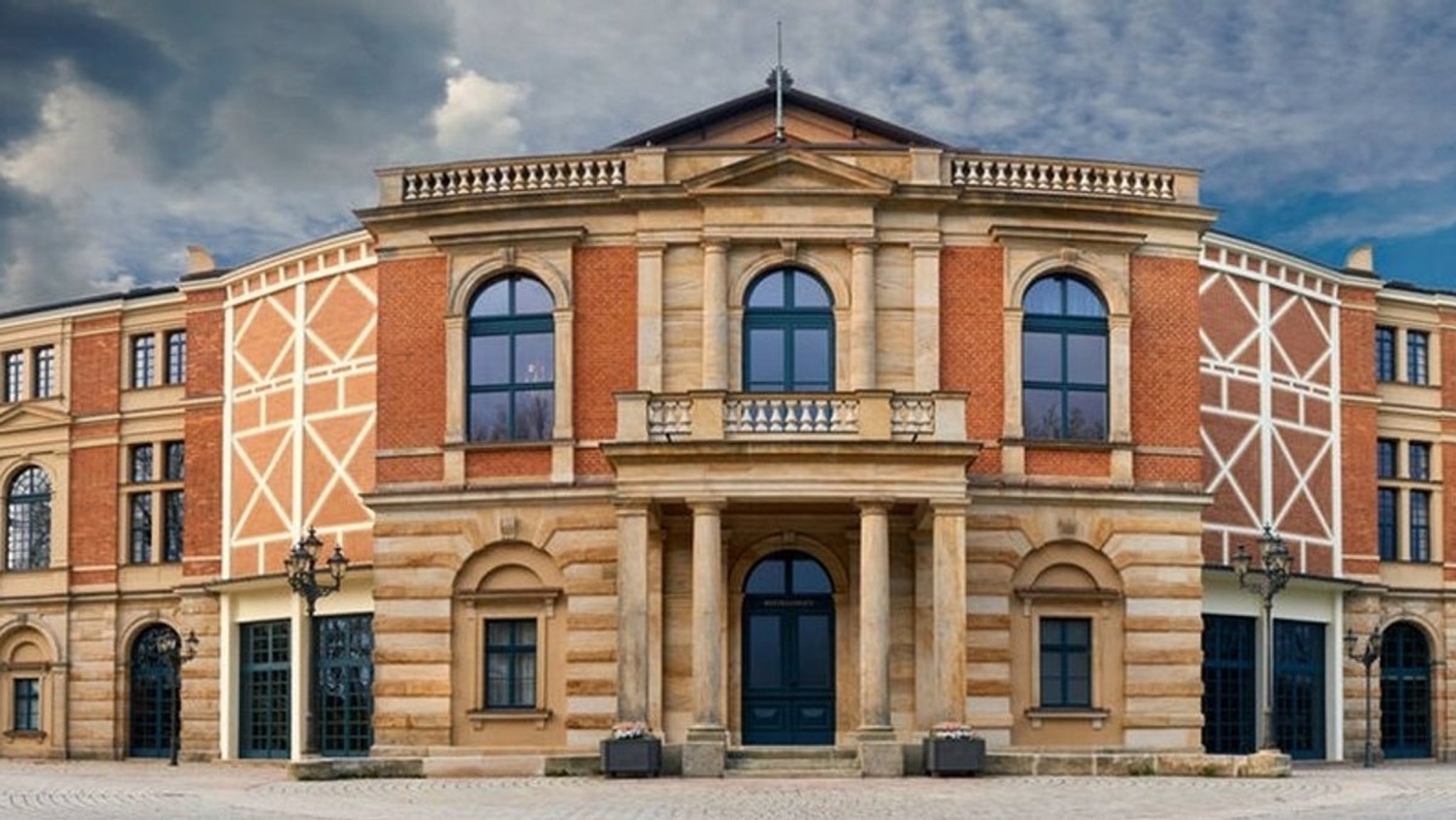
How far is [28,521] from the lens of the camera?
5412cm

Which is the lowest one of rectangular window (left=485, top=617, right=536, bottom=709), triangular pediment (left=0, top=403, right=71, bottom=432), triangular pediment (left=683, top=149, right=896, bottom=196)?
rectangular window (left=485, top=617, right=536, bottom=709)

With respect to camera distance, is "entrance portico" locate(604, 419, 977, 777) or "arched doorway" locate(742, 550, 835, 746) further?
"arched doorway" locate(742, 550, 835, 746)

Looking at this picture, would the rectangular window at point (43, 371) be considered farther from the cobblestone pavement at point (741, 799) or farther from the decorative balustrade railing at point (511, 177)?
the cobblestone pavement at point (741, 799)

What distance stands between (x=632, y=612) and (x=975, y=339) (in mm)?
8232

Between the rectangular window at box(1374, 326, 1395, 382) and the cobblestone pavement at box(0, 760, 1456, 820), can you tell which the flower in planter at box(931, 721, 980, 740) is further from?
the rectangular window at box(1374, 326, 1395, 382)

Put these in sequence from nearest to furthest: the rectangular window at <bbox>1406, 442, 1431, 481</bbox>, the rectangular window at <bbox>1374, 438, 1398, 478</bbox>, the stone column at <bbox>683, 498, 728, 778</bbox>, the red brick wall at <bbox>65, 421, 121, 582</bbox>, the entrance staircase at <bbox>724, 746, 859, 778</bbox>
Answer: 1. the entrance staircase at <bbox>724, 746, 859, 778</bbox>
2. the stone column at <bbox>683, 498, 728, 778</bbox>
3. the rectangular window at <bbox>1374, 438, 1398, 478</bbox>
4. the rectangular window at <bbox>1406, 442, 1431, 481</bbox>
5. the red brick wall at <bbox>65, 421, 121, 582</bbox>

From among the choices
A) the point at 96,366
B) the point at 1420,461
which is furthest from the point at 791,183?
the point at 96,366

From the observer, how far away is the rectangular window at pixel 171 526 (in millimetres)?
51906

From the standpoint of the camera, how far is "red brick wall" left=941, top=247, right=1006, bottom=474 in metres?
38.1

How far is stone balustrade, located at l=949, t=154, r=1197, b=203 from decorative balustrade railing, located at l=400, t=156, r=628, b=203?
6396 mm

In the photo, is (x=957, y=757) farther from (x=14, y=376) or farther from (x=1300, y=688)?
(x=14, y=376)

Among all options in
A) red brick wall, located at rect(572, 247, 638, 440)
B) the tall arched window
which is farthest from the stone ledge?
red brick wall, located at rect(572, 247, 638, 440)

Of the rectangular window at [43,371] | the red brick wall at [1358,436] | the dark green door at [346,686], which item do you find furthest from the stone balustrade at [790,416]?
the rectangular window at [43,371]

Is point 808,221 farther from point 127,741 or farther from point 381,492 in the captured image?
point 127,741
